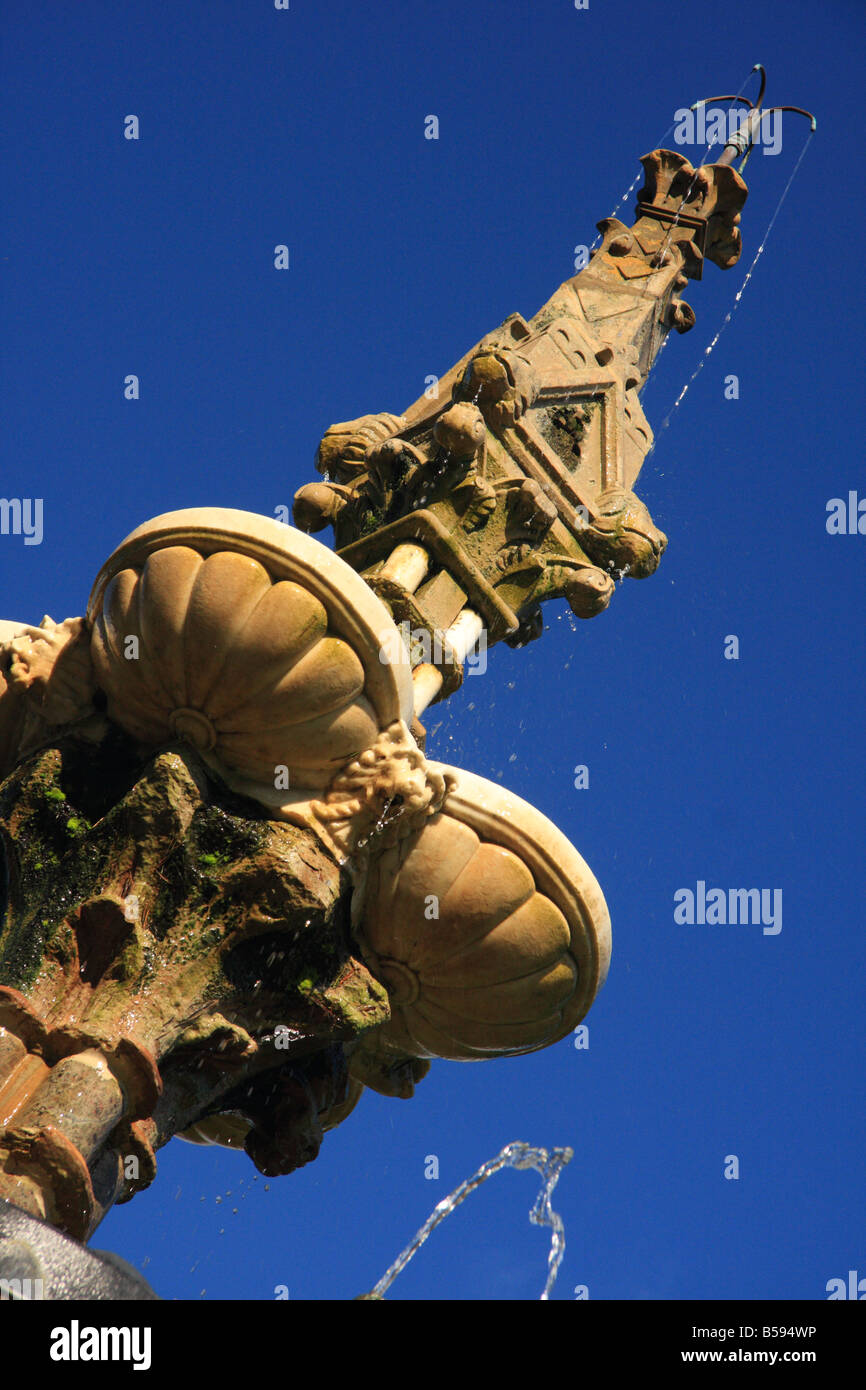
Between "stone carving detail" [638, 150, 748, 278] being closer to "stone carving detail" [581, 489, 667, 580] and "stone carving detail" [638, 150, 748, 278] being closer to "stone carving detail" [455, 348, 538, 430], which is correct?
"stone carving detail" [581, 489, 667, 580]

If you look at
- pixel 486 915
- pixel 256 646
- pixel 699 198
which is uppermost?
pixel 699 198

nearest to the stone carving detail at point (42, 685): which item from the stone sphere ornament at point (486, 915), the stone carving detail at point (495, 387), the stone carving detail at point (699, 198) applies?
the stone sphere ornament at point (486, 915)

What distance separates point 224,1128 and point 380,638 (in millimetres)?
3246

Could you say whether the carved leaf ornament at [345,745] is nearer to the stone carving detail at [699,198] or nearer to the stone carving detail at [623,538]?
the stone carving detail at [623,538]

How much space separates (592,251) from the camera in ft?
49.1

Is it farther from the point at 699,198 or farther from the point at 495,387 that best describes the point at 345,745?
the point at 699,198

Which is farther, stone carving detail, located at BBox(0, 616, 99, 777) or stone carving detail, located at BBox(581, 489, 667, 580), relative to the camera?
stone carving detail, located at BBox(581, 489, 667, 580)

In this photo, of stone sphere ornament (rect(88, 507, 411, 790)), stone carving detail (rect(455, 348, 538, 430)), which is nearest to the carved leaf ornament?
stone sphere ornament (rect(88, 507, 411, 790))

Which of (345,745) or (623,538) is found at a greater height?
(623,538)

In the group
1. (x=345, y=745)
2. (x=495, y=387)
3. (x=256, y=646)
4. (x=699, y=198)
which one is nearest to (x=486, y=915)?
(x=345, y=745)

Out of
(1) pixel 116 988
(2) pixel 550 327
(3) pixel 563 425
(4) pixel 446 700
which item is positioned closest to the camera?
(1) pixel 116 988

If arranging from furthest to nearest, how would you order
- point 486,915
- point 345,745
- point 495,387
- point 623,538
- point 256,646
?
point 623,538 → point 495,387 → point 486,915 → point 345,745 → point 256,646
